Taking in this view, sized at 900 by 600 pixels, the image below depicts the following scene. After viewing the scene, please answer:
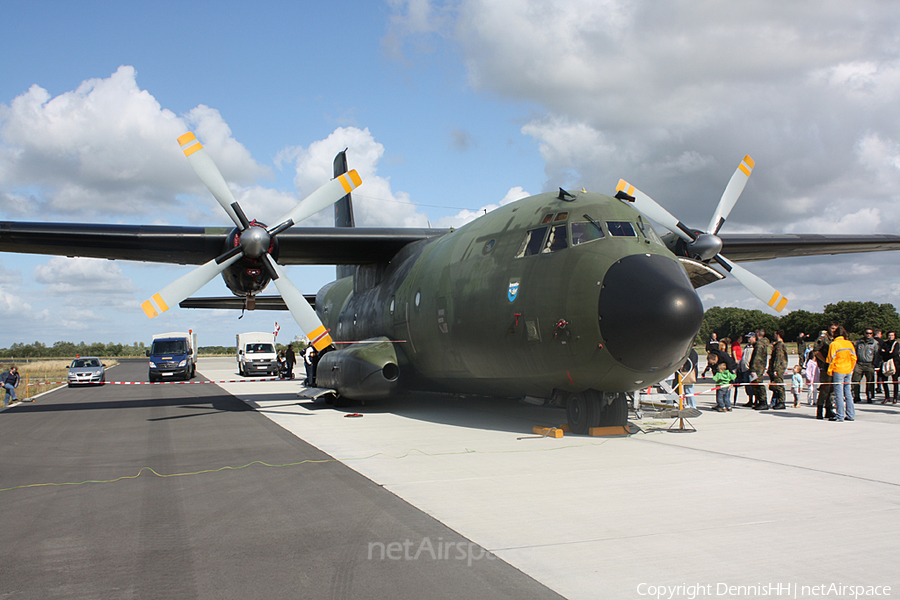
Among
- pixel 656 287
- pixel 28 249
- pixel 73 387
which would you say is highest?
pixel 28 249

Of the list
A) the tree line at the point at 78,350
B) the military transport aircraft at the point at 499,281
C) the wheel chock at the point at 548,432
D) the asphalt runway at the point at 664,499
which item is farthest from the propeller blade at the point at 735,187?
the tree line at the point at 78,350

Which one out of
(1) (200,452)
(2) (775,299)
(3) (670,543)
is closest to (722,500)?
(3) (670,543)

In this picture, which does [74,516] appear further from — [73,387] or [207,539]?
[73,387]

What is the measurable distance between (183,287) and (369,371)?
4.34m

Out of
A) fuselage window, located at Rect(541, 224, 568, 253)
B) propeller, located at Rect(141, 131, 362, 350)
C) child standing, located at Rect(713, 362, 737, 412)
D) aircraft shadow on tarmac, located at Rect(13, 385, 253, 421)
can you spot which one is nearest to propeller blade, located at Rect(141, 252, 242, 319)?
propeller, located at Rect(141, 131, 362, 350)

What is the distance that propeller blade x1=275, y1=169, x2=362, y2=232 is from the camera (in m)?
14.2

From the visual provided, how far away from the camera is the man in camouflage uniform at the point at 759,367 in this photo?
14656 millimetres

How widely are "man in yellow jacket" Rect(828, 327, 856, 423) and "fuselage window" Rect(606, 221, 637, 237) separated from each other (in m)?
5.90

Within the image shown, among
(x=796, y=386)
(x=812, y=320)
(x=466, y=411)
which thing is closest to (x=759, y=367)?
Answer: (x=796, y=386)

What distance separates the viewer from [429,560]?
4.18 meters

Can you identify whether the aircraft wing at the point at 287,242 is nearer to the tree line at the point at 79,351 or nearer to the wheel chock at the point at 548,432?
the wheel chock at the point at 548,432

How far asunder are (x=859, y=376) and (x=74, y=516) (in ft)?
56.4

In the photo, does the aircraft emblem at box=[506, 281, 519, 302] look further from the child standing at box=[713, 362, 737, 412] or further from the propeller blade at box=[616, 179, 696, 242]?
the child standing at box=[713, 362, 737, 412]

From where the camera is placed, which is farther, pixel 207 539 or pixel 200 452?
pixel 200 452
